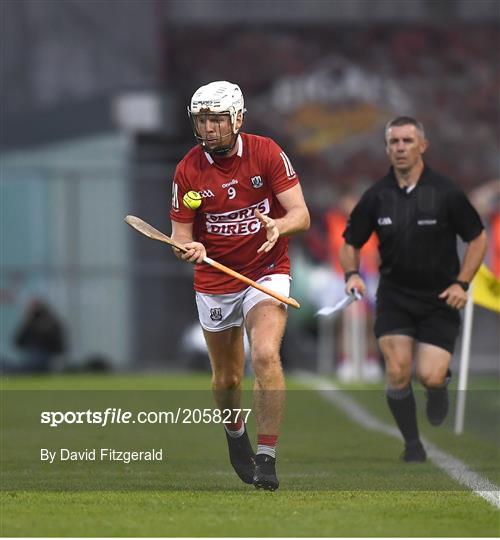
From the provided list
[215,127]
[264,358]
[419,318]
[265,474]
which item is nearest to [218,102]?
[215,127]

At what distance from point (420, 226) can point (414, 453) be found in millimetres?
1560

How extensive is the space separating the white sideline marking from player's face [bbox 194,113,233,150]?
236cm

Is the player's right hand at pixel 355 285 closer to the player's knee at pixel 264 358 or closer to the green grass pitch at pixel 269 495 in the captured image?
the green grass pitch at pixel 269 495

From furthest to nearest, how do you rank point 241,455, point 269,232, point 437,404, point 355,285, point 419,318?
point 437,404 → point 419,318 → point 355,285 → point 241,455 → point 269,232

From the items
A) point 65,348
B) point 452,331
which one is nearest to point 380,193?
point 452,331

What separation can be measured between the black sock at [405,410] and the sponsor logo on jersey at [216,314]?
2098mm

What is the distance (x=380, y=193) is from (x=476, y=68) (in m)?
21.9

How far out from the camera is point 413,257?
1161 cm

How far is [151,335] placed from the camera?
30141 mm

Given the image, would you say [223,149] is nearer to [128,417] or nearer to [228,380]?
[228,380]

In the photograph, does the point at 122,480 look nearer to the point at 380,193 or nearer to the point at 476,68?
the point at 380,193

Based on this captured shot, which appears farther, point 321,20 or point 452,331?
point 321,20

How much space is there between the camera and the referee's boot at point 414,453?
36.5 ft

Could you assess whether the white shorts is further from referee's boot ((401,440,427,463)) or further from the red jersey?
referee's boot ((401,440,427,463))
